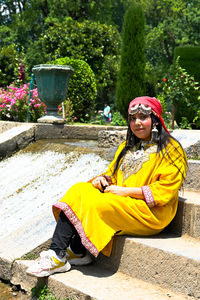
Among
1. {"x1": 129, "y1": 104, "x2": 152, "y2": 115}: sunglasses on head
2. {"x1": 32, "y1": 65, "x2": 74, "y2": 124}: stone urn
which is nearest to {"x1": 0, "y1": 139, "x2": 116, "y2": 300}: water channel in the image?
{"x1": 129, "y1": 104, "x2": 152, "y2": 115}: sunglasses on head

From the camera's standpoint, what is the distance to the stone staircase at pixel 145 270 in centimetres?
226

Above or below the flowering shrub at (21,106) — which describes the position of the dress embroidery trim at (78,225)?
above

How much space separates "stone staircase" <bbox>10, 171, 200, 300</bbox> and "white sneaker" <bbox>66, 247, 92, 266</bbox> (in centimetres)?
4

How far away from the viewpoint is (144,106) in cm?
272

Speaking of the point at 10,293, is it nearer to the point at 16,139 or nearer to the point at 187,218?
the point at 187,218

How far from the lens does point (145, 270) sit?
8.08 ft

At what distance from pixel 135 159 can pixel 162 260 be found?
749mm

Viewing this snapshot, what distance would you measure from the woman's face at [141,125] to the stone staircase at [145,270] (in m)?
0.56

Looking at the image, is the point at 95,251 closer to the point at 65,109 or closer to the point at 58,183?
the point at 58,183

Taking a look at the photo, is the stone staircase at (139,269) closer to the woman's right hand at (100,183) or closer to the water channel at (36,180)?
the water channel at (36,180)

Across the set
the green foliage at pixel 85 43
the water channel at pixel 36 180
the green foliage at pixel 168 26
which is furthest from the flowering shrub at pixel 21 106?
the green foliage at pixel 168 26

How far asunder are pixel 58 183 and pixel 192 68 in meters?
7.57

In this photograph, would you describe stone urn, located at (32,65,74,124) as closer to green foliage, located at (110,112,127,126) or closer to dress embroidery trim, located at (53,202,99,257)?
green foliage, located at (110,112,127,126)

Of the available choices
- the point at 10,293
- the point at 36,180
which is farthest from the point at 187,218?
the point at 36,180
